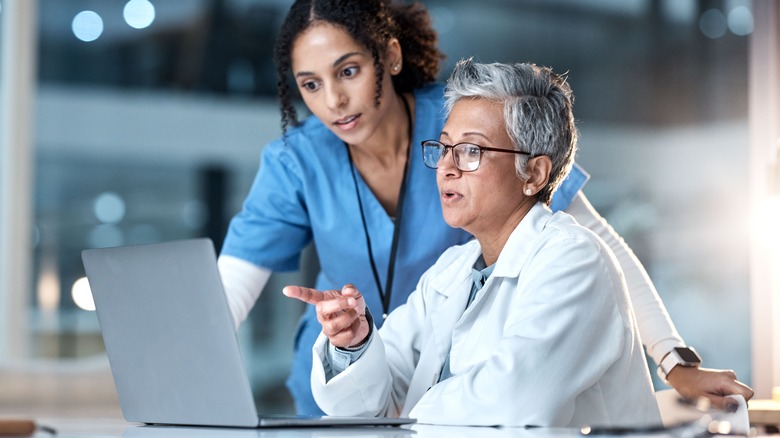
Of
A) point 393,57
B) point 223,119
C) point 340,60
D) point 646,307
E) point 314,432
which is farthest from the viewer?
point 223,119

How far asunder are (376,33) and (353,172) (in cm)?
33

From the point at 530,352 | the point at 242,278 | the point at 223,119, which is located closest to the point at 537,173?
the point at 530,352

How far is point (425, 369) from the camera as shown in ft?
5.95

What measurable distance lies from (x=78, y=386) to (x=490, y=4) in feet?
8.84

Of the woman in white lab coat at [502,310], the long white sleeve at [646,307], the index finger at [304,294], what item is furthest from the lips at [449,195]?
the long white sleeve at [646,307]

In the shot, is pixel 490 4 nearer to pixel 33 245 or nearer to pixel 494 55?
pixel 494 55

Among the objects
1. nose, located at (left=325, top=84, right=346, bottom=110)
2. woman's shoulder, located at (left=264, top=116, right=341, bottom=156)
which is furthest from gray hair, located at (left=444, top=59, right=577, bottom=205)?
woman's shoulder, located at (left=264, top=116, right=341, bottom=156)

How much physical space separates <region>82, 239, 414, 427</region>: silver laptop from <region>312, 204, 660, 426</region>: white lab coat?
170mm

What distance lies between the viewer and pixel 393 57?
2.23m

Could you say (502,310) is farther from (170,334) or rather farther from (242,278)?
(242,278)

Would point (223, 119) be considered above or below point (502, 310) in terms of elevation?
above

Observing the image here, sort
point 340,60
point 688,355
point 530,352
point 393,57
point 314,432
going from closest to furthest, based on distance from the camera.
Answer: point 314,432 < point 530,352 < point 688,355 < point 340,60 < point 393,57

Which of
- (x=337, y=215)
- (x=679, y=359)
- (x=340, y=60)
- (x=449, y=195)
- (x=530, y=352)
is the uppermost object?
(x=340, y=60)

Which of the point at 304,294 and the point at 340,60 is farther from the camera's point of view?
the point at 340,60
